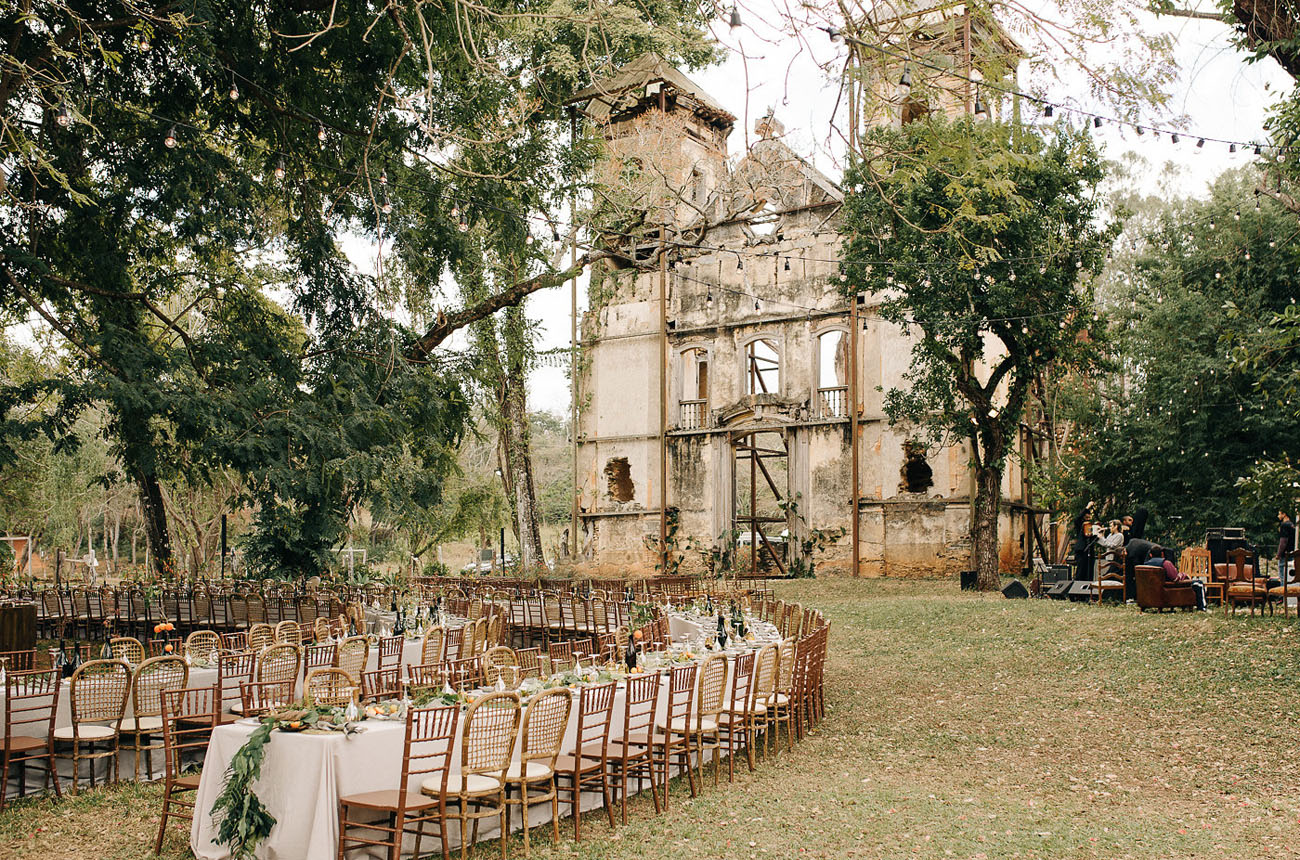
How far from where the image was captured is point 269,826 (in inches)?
210

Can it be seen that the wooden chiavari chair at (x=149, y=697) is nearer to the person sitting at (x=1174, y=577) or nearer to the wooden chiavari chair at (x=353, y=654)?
the wooden chiavari chair at (x=353, y=654)

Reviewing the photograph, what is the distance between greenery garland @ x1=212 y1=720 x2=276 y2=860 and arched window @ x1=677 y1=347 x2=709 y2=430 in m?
21.3

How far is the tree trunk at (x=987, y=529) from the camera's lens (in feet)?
68.5

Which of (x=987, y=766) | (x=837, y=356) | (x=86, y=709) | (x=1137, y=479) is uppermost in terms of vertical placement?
(x=837, y=356)

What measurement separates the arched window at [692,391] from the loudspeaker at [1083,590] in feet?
35.7

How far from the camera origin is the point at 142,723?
7.85m

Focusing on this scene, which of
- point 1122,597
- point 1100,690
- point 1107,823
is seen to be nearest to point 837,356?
point 1122,597

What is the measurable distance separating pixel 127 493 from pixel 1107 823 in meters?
36.0

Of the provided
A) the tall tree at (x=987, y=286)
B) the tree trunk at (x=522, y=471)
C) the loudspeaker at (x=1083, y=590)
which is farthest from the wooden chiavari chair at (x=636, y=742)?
the tree trunk at (x=522, y=471)

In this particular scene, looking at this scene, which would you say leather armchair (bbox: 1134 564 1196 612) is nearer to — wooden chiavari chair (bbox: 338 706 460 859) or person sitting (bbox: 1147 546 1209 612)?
person sitting (bbox: 1147 546 1209 612)

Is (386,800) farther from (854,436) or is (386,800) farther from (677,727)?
(854,436)

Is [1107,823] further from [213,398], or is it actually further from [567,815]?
[213,398]

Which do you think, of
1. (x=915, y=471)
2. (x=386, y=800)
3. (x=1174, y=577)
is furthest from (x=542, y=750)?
(x=915, y=471)

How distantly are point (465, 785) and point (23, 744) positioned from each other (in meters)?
3.85
